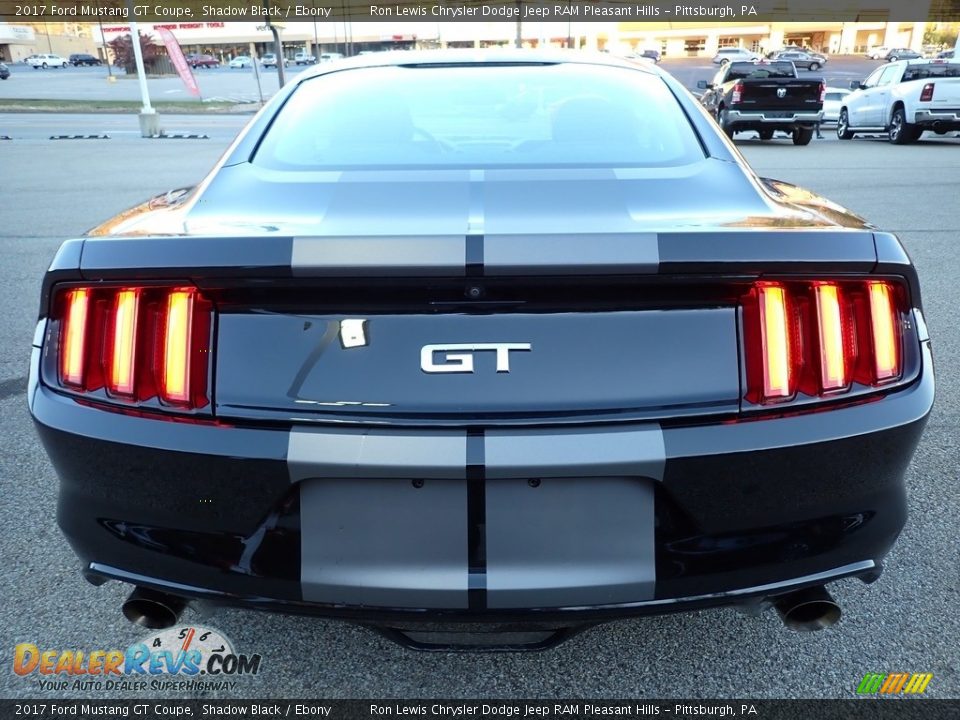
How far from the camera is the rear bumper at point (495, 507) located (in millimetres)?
1317

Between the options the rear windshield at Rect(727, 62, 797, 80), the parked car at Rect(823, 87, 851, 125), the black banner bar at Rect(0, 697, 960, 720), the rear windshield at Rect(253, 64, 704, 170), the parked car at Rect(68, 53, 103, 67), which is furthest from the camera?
the parked car at Rect(68, 53, 103, 67)

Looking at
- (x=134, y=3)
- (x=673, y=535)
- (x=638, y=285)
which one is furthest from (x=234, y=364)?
(x=134, y=3)

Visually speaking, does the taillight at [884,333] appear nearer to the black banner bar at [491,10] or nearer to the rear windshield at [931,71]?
the rear windshield at [931,71]

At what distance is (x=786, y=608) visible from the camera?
1.54 m

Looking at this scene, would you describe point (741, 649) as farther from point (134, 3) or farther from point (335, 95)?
point (134, 3)

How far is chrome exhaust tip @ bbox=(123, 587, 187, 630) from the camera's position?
1.57 meters

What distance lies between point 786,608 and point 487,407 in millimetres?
793

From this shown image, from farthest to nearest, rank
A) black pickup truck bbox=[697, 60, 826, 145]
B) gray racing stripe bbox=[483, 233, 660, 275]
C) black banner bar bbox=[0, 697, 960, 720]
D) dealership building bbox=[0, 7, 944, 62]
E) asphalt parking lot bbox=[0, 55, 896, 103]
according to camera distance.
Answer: dealership building bbox=[0, 7, 944, 62]
asphalt parking lot bbox=[0, 55, 896, 103]
black pickup truck bbox=[697, 60, 826, 145]
black banner bar bbox=[0, 697, 960, 720]
gray racing stripe bbox=[483, 233, 660, 275]

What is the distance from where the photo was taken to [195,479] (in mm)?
1384

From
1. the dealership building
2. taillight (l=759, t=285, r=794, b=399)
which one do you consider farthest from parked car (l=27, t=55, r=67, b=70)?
taillight (l=759, t=285, r=794, b=399)

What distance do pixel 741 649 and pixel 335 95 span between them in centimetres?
207

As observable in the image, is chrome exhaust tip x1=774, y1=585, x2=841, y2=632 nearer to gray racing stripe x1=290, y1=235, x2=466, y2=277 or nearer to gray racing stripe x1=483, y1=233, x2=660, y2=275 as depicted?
gray racing stripe x1=483, y1=233, x2=660, y2=275

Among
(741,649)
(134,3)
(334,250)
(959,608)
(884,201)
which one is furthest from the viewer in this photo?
(134,3)

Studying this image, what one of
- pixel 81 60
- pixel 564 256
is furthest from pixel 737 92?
pixel 81 60
